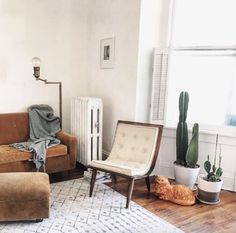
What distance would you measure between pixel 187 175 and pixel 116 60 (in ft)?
5.70

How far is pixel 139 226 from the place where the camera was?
233 centimetres

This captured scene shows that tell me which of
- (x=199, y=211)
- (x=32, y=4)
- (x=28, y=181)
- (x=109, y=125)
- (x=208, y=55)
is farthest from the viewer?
(x=109, y=125)

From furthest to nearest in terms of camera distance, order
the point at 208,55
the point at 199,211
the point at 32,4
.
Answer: the point at 32,4 < the point at 208,55 < the point at 199,211

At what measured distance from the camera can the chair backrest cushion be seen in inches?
119

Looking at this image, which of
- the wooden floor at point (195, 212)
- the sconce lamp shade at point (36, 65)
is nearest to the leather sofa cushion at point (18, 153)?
the wooden floor at point (195, 212)

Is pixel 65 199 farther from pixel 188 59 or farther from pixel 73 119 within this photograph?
pixel 188 59

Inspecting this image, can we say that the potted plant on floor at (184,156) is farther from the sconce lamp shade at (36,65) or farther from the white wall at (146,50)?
the sconce lamp shade at (36,65)

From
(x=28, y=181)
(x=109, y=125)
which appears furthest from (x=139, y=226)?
(x=109, y=125)

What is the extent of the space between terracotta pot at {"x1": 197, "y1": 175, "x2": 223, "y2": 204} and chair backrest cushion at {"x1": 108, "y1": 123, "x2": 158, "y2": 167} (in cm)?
59

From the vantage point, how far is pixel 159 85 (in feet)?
11.1

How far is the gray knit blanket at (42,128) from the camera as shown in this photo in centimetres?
319

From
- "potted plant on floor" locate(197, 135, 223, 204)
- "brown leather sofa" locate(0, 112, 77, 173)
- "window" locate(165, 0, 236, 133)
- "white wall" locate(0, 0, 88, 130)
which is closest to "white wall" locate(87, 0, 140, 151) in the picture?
"white wall" locate(0, 0, 88, 130)

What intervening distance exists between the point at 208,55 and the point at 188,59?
25cm

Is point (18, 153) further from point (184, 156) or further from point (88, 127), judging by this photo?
point (184, 156)
